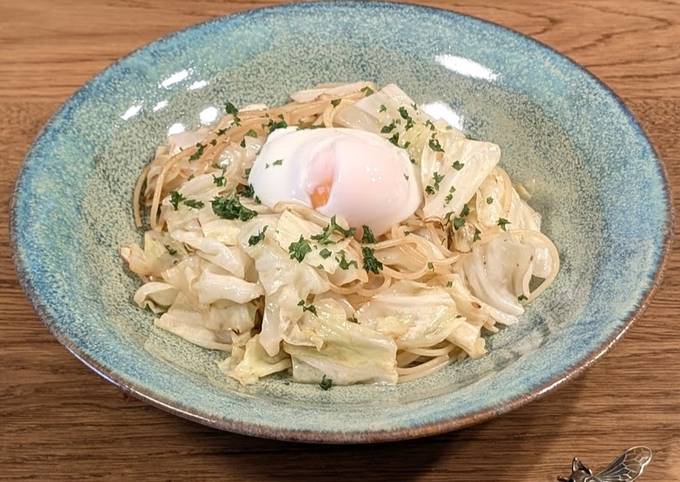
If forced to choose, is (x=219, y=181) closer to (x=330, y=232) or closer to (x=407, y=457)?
(x=330, y=232)

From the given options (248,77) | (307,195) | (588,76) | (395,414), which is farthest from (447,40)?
(395,414)

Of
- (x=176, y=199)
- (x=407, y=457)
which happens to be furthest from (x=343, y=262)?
(x=176, y=199)

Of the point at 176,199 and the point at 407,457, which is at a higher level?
the point at 176,199

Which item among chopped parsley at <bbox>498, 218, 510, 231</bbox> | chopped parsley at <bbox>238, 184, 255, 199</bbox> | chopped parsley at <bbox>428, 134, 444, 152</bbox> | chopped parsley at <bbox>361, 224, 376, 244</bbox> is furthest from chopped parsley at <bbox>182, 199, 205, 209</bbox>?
chopped parsley at <bbox>498, 218, 510, 231</bbox>

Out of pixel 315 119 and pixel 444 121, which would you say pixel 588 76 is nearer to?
pixel 444 121

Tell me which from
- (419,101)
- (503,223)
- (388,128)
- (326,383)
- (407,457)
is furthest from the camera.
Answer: (419,101)

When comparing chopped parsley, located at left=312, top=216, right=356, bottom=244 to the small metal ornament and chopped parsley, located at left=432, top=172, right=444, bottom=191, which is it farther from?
the small metal ornament
